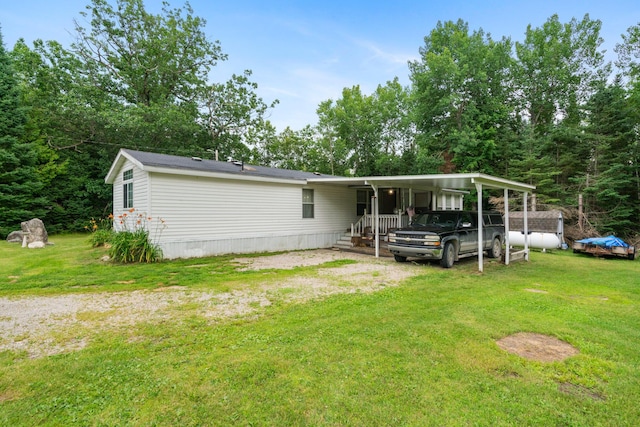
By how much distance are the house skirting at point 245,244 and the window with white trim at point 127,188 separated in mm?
2944

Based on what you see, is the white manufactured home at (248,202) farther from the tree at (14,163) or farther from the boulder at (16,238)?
the tree at (14,163)

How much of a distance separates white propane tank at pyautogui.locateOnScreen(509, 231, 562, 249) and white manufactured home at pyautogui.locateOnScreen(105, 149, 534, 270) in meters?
3.52

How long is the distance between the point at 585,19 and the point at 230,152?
2981 cm

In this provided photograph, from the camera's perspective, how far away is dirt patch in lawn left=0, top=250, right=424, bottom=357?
12.2 ft

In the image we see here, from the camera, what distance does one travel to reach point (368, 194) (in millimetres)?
15539

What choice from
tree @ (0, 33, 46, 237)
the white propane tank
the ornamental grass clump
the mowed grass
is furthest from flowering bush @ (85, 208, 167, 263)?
the white propane tank

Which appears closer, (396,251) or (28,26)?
(396,251)

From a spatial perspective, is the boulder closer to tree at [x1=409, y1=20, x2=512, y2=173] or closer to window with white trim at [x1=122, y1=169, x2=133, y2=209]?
window with white trim at [x1=122, y1=169, x2=133, y2=209]

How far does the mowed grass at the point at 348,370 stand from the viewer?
7.54 feet

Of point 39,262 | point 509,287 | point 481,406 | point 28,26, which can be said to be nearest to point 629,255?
point 509,287

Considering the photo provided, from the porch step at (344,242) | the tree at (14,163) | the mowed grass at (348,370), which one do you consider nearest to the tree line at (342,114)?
the tree at (14,163)

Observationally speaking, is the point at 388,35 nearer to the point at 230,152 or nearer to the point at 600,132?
the point at 600,132

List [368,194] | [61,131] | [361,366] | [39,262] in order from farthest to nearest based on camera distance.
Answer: [61,131], [368,194], [39,262], [361,366]

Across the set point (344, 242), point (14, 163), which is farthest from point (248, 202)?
point (14, 163)
